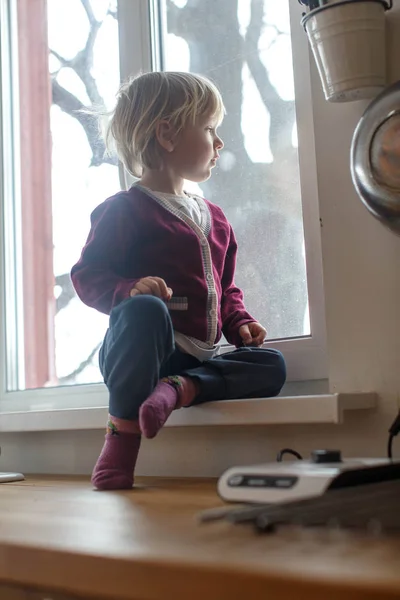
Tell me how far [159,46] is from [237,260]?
55 centimetres

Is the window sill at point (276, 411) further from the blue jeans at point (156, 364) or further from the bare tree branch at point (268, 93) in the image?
the bare tree branch at point (268, 93)

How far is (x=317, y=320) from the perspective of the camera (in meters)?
1.52

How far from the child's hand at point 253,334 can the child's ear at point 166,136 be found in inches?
14.5

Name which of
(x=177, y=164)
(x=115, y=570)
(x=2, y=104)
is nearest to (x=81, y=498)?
(x=115, y=570)

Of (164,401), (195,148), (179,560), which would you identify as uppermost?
(195,148)

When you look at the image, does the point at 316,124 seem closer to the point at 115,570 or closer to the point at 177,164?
the point at 177,164

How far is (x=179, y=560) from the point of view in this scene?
2.22 feet

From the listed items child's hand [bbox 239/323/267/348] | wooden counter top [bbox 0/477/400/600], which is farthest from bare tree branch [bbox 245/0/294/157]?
wooden counter top [bbox 0/477/400/600]

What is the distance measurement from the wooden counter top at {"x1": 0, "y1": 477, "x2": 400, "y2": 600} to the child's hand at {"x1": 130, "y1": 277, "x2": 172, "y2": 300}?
0.43 m

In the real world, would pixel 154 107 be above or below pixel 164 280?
above

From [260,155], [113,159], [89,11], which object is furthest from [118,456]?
[89,11]

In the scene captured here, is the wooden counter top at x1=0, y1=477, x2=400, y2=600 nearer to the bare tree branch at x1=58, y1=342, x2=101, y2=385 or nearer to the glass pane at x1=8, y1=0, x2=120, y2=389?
the bare tree branch at x1=58, y1=342, x2=101, y2=385

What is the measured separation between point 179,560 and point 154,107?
106 cm

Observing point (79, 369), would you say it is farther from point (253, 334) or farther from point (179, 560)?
point (179, 560)
